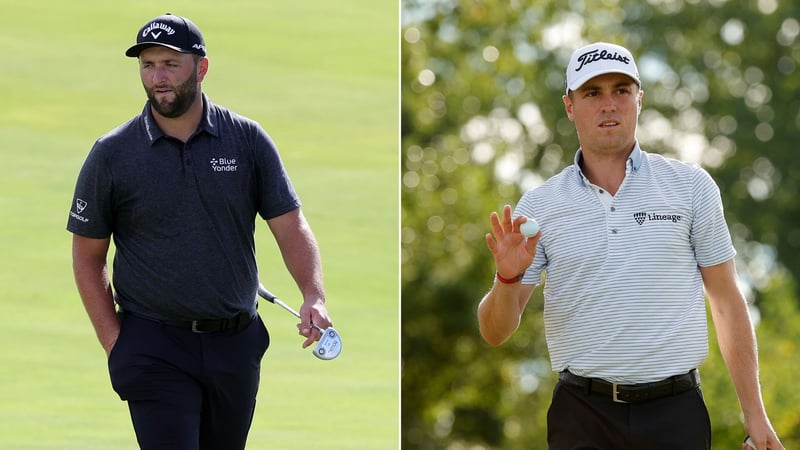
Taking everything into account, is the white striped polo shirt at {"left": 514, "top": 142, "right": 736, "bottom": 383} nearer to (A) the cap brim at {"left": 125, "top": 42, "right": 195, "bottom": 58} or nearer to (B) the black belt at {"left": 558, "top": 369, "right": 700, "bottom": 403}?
(B) the black belt at {"left": 558, "top": 369, "right": 700, "bottom": 403}

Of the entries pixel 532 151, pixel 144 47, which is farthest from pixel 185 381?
pixel 532 151

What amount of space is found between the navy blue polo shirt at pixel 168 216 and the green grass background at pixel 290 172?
3.52 meters

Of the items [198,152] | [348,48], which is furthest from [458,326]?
[198,152]

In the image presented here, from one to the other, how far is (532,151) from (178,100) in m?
16.6

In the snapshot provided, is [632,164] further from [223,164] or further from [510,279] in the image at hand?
[223,164]

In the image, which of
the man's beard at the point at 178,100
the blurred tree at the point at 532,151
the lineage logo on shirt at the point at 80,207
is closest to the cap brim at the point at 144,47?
the man's beard at the point at 178,100

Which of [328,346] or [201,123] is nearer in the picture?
[328,346]

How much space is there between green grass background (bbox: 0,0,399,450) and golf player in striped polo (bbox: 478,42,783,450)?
13.3 ft

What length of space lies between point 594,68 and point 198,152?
3.97 ft

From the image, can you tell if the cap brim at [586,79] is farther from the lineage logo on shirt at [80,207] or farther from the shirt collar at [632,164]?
the lineage logo on shirt at [80,207]

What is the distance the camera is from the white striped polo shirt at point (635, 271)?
12.3ft

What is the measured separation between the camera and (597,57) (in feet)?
12.7

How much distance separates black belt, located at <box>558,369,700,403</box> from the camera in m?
3.74

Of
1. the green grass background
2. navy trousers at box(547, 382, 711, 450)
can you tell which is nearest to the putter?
navy trousers at box(547, 382, 711, 450)
